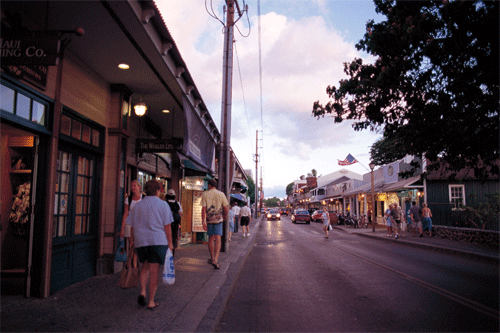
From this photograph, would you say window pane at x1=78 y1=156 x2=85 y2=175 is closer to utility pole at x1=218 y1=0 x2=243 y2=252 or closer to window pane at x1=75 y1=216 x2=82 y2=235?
window pane at x1=75 y1=216 x2=82 y2=235

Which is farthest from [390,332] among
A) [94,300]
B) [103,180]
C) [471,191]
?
[471,191]

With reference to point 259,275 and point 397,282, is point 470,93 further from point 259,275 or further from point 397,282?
point 259,275

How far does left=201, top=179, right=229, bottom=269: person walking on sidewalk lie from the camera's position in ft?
27.4

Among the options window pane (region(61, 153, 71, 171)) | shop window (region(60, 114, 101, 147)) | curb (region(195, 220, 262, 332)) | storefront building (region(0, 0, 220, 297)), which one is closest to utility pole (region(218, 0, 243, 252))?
storefront building (region(0, 0, 220, 297))

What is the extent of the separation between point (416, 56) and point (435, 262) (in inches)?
235

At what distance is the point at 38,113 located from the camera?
17.7 ft

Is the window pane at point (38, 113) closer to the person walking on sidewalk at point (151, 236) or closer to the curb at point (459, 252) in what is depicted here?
the person walking on sidewalk at point (151, 236)

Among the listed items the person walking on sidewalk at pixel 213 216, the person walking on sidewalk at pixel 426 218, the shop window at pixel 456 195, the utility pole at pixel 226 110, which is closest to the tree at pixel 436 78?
the person walking on sidewalk at pixel 213 216

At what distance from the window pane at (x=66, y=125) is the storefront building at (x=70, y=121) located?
0.02m

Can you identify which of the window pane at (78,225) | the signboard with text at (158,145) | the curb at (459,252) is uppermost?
the signboard with text at (158,145)

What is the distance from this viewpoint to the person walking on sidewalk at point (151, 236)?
16.1 ft

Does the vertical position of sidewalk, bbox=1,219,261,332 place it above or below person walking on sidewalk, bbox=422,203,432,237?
below

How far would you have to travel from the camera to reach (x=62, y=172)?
251 inches

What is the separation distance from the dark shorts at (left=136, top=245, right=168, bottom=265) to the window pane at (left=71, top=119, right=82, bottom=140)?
2798 mm
